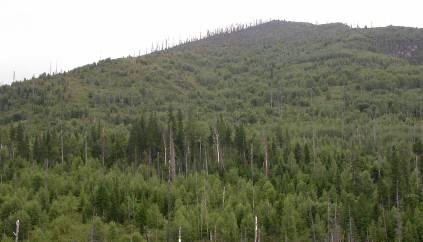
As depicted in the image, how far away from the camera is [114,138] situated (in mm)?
115750

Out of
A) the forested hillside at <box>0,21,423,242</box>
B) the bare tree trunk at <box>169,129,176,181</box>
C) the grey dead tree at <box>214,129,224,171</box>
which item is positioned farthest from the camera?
the grey dead tree at <box>214,129,224,171</box>

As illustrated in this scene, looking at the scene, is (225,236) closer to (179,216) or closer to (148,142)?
(179,216)

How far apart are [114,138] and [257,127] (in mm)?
45996

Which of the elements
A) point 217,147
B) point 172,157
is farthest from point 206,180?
point 217,147

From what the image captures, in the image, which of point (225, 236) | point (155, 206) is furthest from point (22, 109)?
point (225, 236)

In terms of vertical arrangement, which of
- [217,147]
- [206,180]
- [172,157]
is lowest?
[206,180]

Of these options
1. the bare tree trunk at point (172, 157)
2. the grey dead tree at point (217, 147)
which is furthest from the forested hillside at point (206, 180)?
the grey dead tree at point (217, 147)

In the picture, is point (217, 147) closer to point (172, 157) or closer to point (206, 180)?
point (172, 157)

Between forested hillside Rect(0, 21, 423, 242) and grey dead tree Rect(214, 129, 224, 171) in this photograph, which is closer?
forested hillside Rect(0, 21, 423, 242)

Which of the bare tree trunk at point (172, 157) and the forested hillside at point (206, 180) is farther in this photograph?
the bare tree trunk at point (172, 157)

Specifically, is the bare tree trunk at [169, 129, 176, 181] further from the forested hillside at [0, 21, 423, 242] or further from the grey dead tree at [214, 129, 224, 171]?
the grey dead tree at [214, 129, 224, 171]

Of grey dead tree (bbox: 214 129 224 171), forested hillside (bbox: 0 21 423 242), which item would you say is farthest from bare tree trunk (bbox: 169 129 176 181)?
grey dead tree (bbox: 214 129 224 171)

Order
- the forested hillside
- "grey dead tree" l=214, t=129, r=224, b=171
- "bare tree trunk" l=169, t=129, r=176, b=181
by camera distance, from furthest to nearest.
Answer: "grey dead tree" l=214, t=129, r=224, b=171
"bare tree trunk" l=169, t=129, r=176, b=181
the forested hillside

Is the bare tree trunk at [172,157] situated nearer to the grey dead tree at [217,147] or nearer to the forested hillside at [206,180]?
the forested hillside at [206,180]
